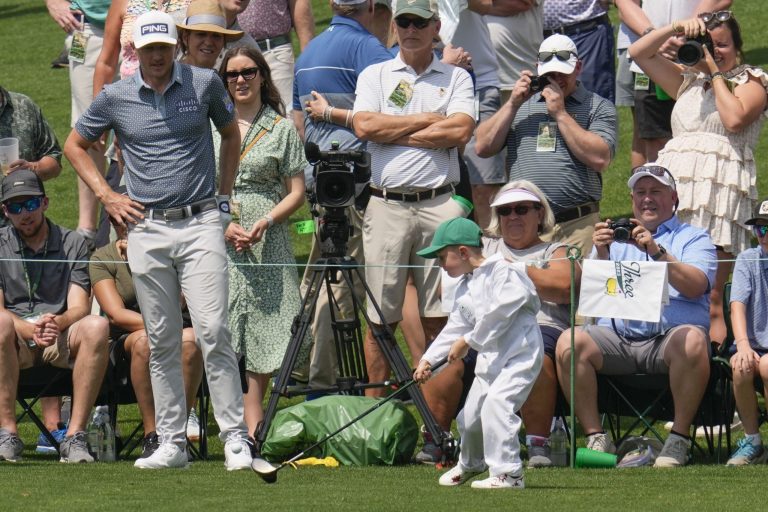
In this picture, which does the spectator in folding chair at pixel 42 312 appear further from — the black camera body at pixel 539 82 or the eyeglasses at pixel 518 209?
the black camera body at pixel 539 82

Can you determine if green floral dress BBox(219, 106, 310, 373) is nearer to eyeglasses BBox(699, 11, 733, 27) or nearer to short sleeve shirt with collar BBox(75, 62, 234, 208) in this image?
short sleeve shirt with collar BBox(75, 62, 234, 208)

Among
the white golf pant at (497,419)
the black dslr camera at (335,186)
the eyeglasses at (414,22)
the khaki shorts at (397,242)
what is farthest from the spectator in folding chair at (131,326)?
the eyeglasses at (414,22)

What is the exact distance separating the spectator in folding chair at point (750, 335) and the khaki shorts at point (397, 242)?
1595mm

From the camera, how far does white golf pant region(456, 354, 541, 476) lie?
759 cm

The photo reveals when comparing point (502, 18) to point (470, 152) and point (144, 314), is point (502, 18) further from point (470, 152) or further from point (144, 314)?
point (144, 314)

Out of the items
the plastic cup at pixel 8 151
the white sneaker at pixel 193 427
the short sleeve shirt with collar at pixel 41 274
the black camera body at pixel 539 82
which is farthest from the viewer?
the plastic cup at pixel 8 151

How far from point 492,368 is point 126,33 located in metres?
4.12

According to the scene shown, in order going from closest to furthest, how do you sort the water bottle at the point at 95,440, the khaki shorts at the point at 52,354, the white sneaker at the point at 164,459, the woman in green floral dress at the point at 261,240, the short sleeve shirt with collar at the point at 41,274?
the white sneaker at the point at 164,459 → the water bottle at the point at 95,440 → the khaki shorts at the point at 52,354 → the short sleeve shirt with collar at the point at 41,274 → the woman in green floral dress at the point at 261,240

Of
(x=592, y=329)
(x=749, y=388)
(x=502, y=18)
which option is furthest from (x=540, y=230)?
(x=502, y=18)

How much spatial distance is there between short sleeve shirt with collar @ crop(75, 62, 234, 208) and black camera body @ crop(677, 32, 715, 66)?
2874 mm

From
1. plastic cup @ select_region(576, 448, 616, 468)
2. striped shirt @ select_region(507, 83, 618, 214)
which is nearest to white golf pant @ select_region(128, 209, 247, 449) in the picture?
plastic cup @ select_region(576, 448, 616, 468)

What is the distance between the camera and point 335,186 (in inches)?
354

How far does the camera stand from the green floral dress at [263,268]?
9.58 meters

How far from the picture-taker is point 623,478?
26.3ft
